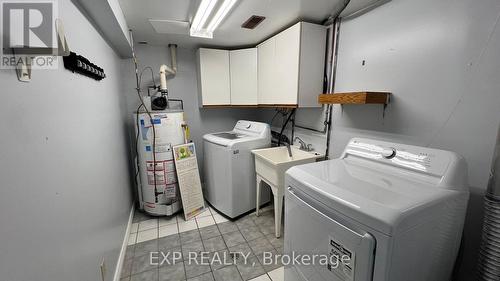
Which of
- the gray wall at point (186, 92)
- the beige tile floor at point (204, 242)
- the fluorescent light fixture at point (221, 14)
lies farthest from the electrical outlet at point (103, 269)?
the fluorescent light fixture at point (221, 14)

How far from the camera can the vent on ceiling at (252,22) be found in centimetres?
195

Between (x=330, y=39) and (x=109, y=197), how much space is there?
249cm

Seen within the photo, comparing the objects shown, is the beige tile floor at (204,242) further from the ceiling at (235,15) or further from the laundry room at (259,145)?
the ceiling at (235,15)

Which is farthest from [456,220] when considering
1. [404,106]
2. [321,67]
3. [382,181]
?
[321,67]

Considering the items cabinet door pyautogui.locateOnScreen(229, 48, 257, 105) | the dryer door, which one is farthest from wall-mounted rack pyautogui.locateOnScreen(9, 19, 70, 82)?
cabinet door pyautogui.locateOnScreen(229, 48, 257, 105)

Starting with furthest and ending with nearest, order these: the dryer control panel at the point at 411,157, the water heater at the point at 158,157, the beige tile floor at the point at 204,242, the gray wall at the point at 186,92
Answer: the gray wall at the point at 186,92 < the water heater at the point at 158,157 < the beige tile floor at the point at 204,242 < the dryer control panel at the point at 411,157

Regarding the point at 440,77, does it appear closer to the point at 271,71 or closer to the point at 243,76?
the point at 271,71

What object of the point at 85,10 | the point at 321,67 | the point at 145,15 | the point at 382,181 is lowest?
the point at 382,181

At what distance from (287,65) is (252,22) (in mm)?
559

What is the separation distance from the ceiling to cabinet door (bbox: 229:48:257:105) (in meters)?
0.30

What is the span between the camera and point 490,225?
37.5 inches

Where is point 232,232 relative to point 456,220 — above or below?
below

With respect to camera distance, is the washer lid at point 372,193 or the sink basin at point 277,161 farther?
the sink basin at point 277,161

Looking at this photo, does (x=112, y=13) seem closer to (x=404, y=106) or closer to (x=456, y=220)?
(x=404, y=106)
